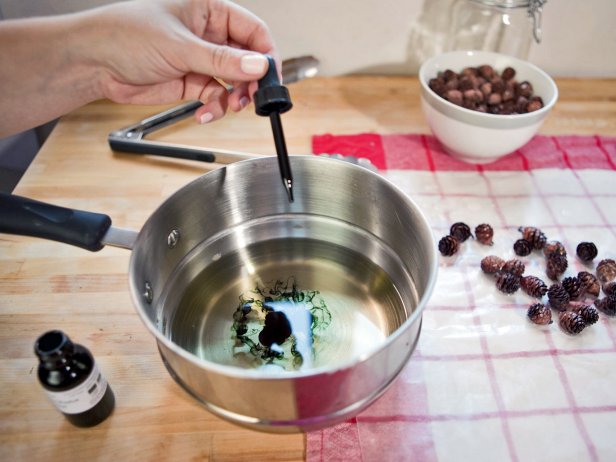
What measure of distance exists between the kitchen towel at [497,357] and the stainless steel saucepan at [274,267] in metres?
0.07

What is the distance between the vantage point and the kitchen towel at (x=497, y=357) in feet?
1.51

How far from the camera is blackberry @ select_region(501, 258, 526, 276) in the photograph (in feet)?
1.96

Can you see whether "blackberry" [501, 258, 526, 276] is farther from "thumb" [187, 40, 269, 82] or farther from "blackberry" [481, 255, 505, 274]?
"thumb" [187, 40, 269, 82]

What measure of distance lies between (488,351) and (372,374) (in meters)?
0.22

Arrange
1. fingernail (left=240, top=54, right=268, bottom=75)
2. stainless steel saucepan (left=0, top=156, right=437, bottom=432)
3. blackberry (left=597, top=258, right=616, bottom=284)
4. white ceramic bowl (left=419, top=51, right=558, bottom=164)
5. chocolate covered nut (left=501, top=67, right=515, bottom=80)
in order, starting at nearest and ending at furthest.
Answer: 1. stainless steel saucepan (left=0, top=156, right=437, bottom=432)
2. fingernail (left=240, top=54, right=268, bottom=75)
3. blackberry (left=597, top=258, right=616, bottom=284)
4. white ceramic bowl (left=419, top=51, right=558, bottom=164)
5. chocolate covered nut (left=501, top=67, right=515, bottom=80)

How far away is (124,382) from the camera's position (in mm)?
504

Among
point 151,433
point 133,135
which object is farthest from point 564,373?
point 133,135

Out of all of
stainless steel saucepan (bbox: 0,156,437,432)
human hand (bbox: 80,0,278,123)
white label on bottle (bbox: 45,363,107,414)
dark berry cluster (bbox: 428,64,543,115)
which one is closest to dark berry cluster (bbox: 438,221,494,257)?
stainless steel saucepan (bbox: 0,156,437,432)

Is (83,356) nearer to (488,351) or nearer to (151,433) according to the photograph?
(151,433)

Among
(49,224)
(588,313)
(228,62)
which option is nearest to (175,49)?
(228,62)

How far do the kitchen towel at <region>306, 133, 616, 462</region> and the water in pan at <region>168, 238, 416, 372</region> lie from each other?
2.4 inches

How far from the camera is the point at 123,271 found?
0.62 m

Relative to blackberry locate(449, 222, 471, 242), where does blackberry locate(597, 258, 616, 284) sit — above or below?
below

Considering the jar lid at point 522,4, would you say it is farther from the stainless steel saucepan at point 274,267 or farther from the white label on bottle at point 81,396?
the white label on bottle at point 81,396
